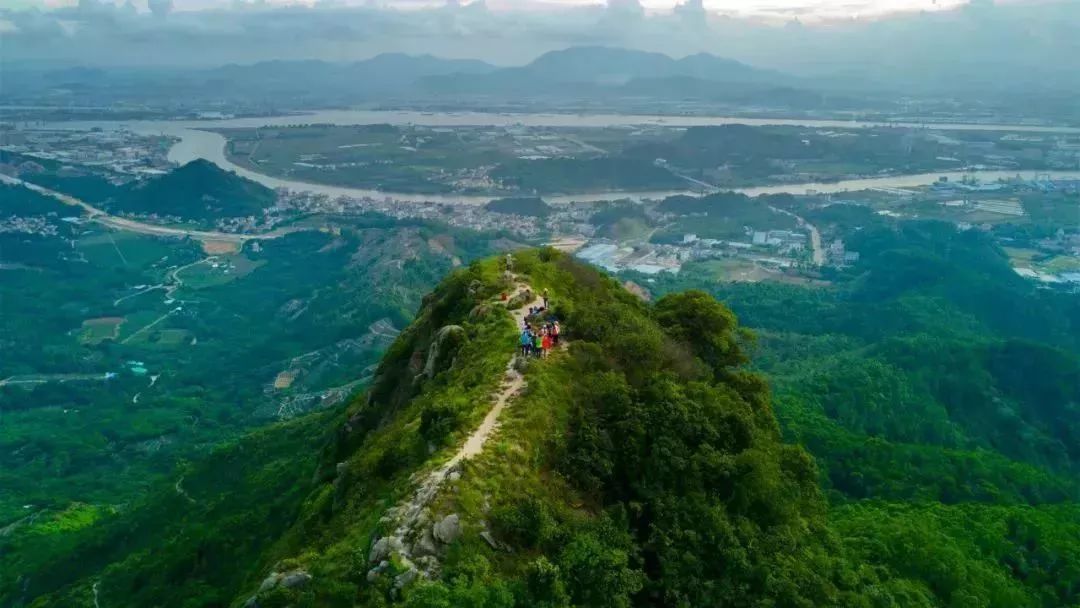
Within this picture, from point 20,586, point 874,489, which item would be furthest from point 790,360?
point 20,586

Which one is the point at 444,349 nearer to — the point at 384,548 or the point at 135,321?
the point at 384,548

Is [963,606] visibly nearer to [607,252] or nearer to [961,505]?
[961,505]

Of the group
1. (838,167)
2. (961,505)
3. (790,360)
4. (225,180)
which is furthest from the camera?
(838,167)

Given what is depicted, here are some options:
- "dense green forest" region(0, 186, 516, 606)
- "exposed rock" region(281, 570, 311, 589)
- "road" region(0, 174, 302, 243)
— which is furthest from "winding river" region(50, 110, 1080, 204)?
"exposed rock" region(281, 570, 311, 589)

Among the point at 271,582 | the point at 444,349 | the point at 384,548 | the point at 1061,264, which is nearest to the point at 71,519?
the point at 444,349

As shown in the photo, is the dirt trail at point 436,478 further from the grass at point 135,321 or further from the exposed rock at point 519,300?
the grass at point 135,321

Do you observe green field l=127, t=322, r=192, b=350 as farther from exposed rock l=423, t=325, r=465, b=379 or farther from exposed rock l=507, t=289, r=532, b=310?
exposed rock l=423, t=325, r=465, b=379
